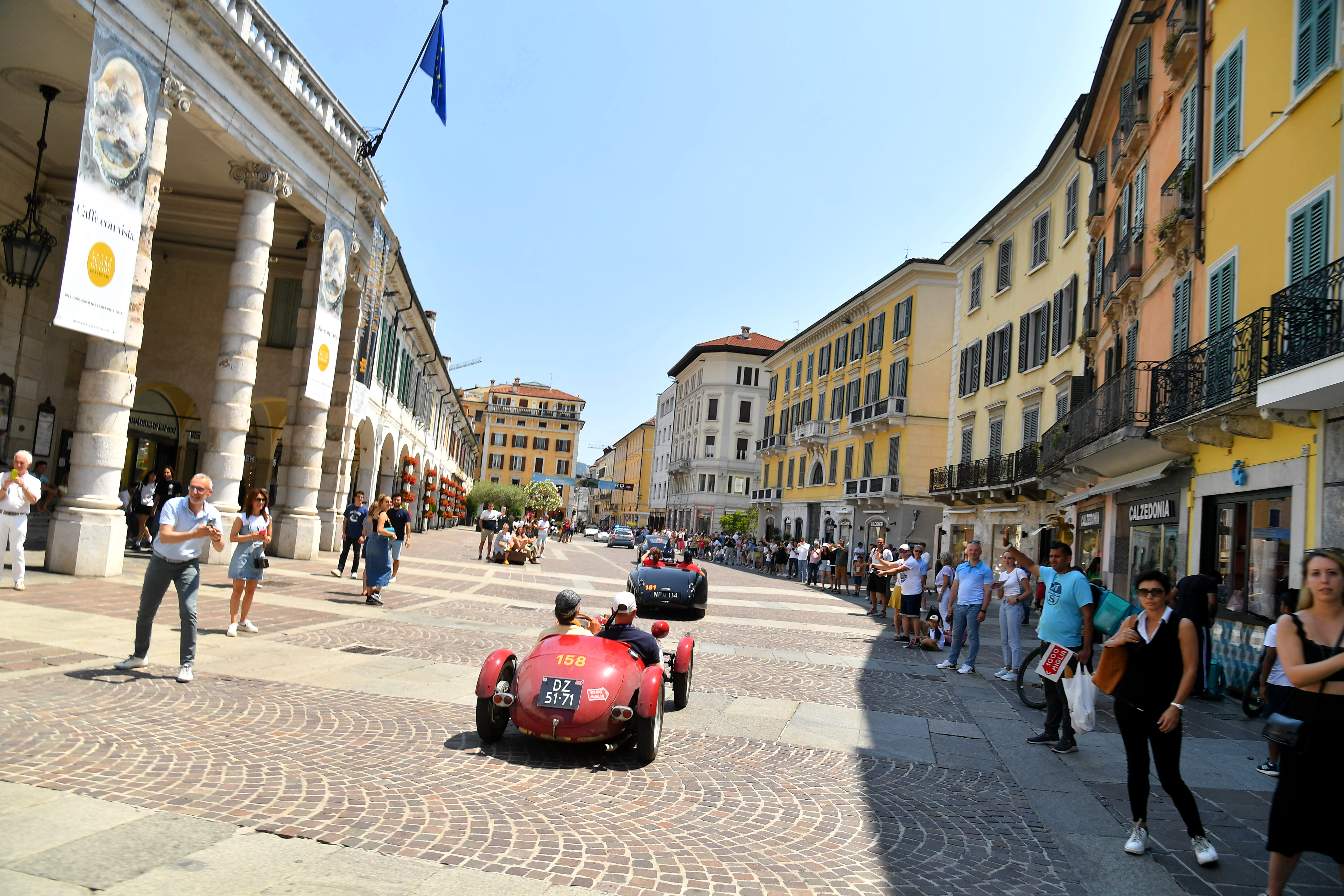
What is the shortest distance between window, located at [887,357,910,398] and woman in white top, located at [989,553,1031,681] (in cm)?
2855

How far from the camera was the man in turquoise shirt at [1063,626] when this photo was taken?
7.54 m

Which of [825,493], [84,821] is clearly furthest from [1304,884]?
[825,493]

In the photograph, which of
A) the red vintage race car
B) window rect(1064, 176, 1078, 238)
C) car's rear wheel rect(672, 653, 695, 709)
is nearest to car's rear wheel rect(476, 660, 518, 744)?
the red vintage race car

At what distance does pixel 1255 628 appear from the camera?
1136 centimetres

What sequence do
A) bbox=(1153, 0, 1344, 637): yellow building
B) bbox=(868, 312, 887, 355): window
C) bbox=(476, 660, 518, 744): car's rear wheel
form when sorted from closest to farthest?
bbox=(476, 660, 518, 744): car's rear wheel
bbox=(1153, 0, 1344, 637): yellow building
bbox=(868, 312, 887, 355): window

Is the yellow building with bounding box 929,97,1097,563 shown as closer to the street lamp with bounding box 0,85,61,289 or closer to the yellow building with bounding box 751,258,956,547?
the yellow building with bounding box 751,258,956,547

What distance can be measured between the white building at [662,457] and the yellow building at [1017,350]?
5559 cm

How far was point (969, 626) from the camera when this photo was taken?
41.8 ft

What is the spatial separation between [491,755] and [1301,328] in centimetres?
1010

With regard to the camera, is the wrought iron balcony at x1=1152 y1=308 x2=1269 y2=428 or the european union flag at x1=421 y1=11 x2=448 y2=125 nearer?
the wrought iron balcony at x1=1152 y1=308 x2=1269 y2=428

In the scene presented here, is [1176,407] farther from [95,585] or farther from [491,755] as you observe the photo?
[95,585]

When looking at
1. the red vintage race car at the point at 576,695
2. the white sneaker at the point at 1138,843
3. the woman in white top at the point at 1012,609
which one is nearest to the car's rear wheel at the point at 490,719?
the red vintage race car at the point at 576,695

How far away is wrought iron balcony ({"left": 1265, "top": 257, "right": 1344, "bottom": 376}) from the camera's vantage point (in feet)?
32.8

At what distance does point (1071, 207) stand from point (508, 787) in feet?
81.7
